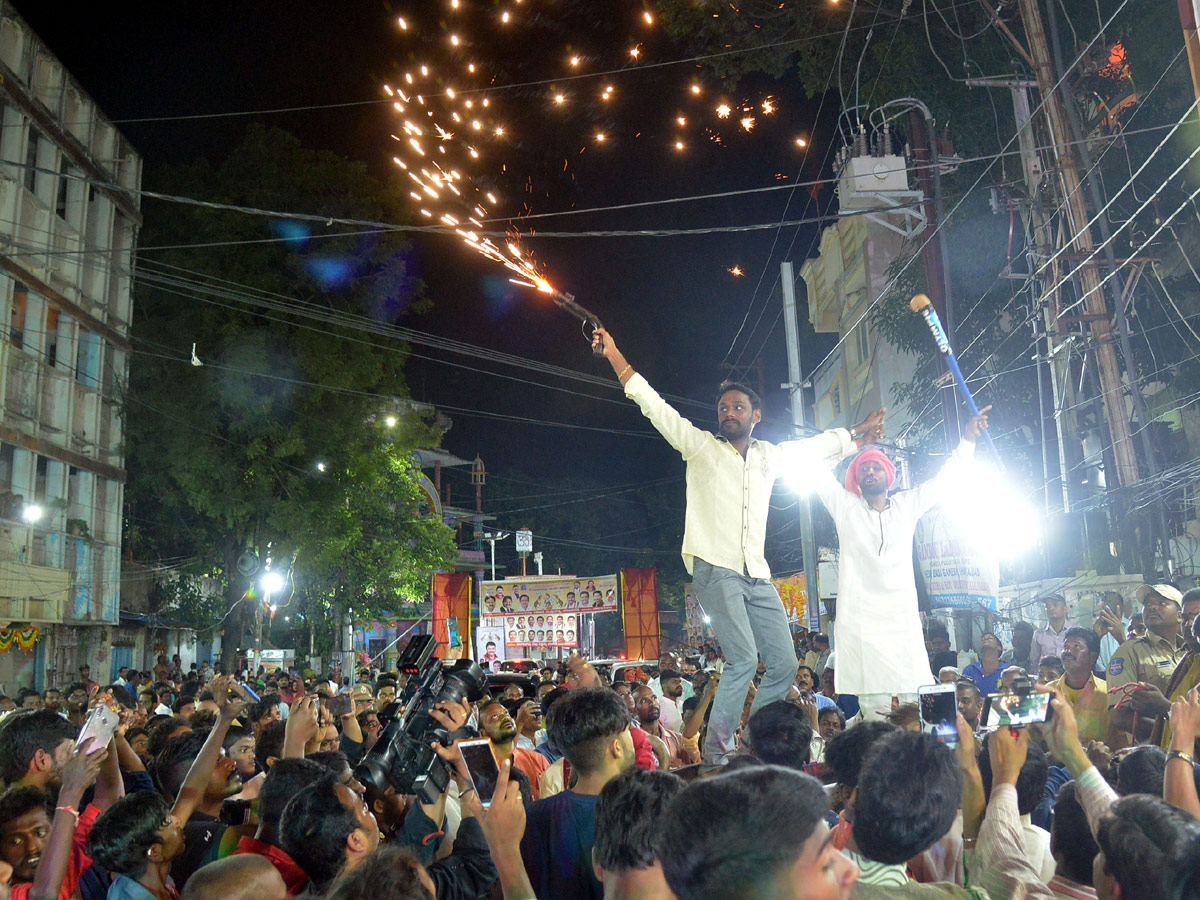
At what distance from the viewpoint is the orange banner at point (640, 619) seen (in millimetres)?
27359

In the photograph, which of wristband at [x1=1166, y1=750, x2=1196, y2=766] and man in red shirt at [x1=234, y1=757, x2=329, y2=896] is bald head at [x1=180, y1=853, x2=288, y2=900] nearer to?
man in red shirt at [x1=234, y1=757, x2=329, y2=896]

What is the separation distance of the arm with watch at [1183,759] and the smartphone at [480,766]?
2.07 m

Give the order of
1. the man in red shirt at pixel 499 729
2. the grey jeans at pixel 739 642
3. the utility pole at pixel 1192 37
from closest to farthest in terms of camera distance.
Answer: the man in red shirt at pixel 499 729 < the grey jeans at pixel 739 642 < the utility pole at pixel 1192 37

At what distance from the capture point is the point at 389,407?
3159 centimetres

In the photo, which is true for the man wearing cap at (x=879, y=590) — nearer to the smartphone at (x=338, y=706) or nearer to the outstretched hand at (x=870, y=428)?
the outstretched hand at (x=870, y=428)

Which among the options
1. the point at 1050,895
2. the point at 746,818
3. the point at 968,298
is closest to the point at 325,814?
the point at 746,818

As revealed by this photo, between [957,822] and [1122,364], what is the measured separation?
1538cm

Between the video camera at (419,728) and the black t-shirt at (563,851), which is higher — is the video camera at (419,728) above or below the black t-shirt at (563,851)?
above

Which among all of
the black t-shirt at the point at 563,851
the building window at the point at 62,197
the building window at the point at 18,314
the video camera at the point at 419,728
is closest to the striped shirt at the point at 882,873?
the black t-shirt at the point at 563,851

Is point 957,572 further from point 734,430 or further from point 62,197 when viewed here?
point 62,197

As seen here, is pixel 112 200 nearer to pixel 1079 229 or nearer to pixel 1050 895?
pixel 1079 229

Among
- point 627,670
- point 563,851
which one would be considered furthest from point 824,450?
point 627,670

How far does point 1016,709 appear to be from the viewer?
3.51m

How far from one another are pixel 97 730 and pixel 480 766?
1.71m
